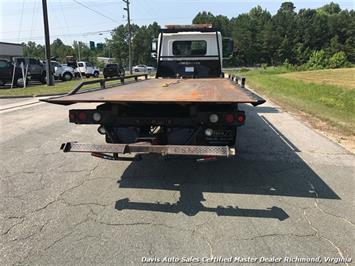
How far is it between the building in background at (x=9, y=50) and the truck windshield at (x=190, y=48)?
143ft

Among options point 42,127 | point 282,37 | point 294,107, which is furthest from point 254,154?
point 282,37

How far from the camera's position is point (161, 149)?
448cm

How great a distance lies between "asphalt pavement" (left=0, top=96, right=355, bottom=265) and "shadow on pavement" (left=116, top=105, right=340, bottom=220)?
1cm

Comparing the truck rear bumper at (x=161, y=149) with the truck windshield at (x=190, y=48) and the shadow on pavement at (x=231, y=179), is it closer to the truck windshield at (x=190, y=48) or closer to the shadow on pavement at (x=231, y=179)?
the shadow on pavement at (x=231, y=179)

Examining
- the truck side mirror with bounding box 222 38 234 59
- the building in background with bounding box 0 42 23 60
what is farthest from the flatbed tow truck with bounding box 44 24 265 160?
the building in background with bounding box 0 42 23 60

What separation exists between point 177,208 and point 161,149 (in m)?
0.72

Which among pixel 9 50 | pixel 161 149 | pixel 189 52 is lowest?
pixel 161 149

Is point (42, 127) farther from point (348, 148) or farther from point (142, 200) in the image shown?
point (348, 148)

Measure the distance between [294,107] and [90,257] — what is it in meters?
11.5

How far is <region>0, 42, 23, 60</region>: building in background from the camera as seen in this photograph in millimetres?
49213

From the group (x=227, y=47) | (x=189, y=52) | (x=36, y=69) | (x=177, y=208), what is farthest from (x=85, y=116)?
(x=36, y=69)

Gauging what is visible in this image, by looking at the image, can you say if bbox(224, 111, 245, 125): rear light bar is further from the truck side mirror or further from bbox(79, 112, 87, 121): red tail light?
the truck side mirror

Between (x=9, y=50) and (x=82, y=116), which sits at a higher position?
(x=9, y=50)

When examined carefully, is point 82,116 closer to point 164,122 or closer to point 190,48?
point 164,122
